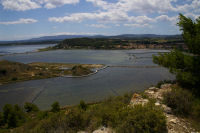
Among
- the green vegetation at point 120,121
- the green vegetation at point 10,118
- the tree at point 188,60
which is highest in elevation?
the tree at point 188,60

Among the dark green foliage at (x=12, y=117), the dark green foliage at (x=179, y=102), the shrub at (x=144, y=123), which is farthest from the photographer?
the dark green foliage at (x=12, y=117)

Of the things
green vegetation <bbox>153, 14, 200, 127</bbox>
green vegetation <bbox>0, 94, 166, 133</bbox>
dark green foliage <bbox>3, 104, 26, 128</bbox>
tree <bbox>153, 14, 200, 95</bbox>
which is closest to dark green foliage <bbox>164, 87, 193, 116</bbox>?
green vegetation <bbox>153, 14, 200, 127</bbox>

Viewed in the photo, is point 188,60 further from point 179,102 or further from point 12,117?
point 12,117

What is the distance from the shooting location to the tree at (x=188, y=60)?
8.55 metres

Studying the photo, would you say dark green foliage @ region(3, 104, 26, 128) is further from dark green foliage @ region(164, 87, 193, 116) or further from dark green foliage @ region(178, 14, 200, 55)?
dark green foliage @ region(178, 14, 200, 55)

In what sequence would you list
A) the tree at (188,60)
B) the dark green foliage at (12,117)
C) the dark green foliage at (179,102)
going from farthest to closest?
the dark green foliage at (12,117)
the tree at (188,60)
the dark green foliage at (179,102)

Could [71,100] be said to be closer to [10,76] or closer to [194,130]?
[194,130]

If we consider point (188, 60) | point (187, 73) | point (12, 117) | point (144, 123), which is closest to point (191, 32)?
point (188, 60)

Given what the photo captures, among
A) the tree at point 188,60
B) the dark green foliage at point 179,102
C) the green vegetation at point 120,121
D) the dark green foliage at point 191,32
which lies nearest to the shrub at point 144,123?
the green vegetation at point 120,121

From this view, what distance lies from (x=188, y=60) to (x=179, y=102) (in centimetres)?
392

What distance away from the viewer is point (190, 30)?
9.71 metres

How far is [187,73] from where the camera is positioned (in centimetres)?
873

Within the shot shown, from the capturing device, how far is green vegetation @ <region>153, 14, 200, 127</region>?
6277 millimetres

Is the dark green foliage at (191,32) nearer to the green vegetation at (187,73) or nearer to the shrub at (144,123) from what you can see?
the green vegetation at (187,73)
